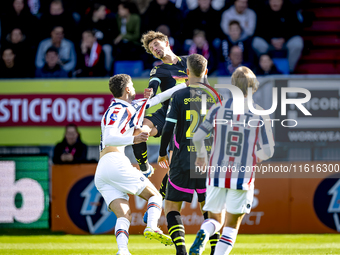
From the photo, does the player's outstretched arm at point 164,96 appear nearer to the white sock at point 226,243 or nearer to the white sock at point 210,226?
the white sock at point 210,226

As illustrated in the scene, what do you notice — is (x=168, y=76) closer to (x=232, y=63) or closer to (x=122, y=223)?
(x=122, y=223)

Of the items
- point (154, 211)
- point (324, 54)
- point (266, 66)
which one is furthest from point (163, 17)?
point (154, 211)

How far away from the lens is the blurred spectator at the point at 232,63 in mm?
9148

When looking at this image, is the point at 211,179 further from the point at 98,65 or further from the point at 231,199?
the point at 98,65

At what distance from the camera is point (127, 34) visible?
10.0 meters

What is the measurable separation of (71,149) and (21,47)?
2.63 meters

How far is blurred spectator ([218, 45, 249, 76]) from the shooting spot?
9.15 metres

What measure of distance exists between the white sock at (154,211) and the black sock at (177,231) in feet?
0.47

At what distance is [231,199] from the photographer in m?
4.30

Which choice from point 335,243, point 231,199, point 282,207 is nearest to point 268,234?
point 282,207

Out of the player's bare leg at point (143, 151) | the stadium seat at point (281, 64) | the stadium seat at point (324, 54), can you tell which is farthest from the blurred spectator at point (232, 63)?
the player's bare leg at point (143, 151)

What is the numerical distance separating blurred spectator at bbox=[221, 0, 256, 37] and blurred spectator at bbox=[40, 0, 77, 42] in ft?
10.4

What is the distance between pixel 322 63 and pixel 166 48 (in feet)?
19.1

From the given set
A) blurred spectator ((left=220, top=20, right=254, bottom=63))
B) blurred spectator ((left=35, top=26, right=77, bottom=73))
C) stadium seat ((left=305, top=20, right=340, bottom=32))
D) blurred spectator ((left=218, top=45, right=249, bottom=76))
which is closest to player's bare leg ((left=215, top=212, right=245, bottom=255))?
blurred spectator ((left=218, top=45, right=249, bottom=76))
